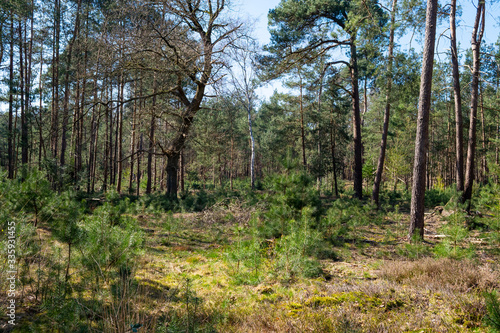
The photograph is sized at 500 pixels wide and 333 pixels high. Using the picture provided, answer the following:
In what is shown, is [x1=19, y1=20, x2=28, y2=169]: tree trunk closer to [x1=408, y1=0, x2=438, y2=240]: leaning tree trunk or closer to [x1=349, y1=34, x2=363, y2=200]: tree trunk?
[x1=349, y1=34, x2=363, y2=200]: tree trunk

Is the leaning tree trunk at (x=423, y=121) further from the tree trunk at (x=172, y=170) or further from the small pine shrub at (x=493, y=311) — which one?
the tree trunk at (x=172, y=170)

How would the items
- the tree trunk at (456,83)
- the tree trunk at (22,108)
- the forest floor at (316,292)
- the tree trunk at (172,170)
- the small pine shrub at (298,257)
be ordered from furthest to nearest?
1. the tree trunk at (22,108)
2. the tree trunk at (172,170)
3. the tree trunk at (456,83)
4. the small pine shrub at (298,257)
5. the forest floor at (316,292)

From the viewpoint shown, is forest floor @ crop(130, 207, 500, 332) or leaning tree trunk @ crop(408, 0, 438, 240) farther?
leaning tree trunk @ crop(408, 0, 438, 240)

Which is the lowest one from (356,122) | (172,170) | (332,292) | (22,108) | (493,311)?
(332,292)

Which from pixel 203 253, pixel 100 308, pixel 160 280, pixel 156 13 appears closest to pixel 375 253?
pixel 203 253

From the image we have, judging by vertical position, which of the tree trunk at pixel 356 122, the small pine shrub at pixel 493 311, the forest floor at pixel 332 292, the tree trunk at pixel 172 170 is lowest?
the forest floor at pixel 332 292

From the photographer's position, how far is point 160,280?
14.2 feet

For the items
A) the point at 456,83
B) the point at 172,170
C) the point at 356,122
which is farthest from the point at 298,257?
the point at 356,122

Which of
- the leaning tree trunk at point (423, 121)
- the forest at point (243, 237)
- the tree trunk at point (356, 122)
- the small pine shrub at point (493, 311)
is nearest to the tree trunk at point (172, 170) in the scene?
the forest at point (243, 237)

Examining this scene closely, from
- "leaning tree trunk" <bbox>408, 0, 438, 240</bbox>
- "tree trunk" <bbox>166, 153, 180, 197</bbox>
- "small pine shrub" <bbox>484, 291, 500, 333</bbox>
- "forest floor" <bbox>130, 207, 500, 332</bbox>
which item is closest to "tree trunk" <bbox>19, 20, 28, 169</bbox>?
"tree trunk" <bbox>166, 153, 180, 197</bbox>

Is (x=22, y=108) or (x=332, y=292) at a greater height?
(x=22, y=108)

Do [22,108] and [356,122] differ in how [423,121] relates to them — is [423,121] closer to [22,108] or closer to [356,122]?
[356,122]

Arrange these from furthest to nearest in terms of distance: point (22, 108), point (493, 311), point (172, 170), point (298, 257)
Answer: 1. point (22, 108)
2. point (172, 170)
3. point (298, 257)
4. point (493, 311)

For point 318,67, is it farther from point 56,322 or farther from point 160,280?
point 56,322
